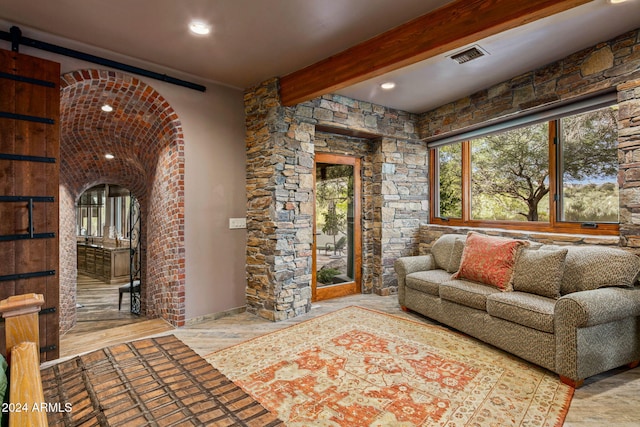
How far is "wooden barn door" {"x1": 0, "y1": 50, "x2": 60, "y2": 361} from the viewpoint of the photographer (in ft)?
8.25

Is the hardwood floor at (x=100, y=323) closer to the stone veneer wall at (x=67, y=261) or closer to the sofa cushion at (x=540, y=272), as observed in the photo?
the stone veneer wall at (x=67, y=261)

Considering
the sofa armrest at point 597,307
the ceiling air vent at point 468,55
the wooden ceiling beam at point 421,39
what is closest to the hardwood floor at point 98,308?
the wooden ceiling beam at point 421,39

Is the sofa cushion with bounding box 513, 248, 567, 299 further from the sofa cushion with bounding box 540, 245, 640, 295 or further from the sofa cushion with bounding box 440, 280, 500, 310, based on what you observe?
the sofa cushion with bounding box 440, 280, 500, 310

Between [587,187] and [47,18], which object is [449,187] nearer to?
[587,187]

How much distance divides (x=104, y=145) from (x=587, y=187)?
5866 mm

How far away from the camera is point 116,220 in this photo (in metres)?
8.67

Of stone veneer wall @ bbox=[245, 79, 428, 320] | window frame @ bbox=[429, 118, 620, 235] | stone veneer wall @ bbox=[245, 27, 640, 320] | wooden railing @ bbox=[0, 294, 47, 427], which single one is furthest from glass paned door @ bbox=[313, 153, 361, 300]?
wooden railing @ bbox=[0, 294, 47, 427]

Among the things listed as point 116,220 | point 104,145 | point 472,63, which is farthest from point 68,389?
point 116,220

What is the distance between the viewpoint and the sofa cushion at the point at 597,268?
2.56 m

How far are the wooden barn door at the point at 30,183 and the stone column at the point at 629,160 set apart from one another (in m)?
4.76

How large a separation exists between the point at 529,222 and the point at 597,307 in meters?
1.75

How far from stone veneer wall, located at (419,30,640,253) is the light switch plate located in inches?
121

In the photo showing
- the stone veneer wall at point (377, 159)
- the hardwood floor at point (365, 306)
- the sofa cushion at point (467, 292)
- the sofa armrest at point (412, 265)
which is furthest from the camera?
the sofa armrest at point (412, 265)

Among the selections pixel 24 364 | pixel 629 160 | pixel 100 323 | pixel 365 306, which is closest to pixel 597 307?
pixel 629 160
